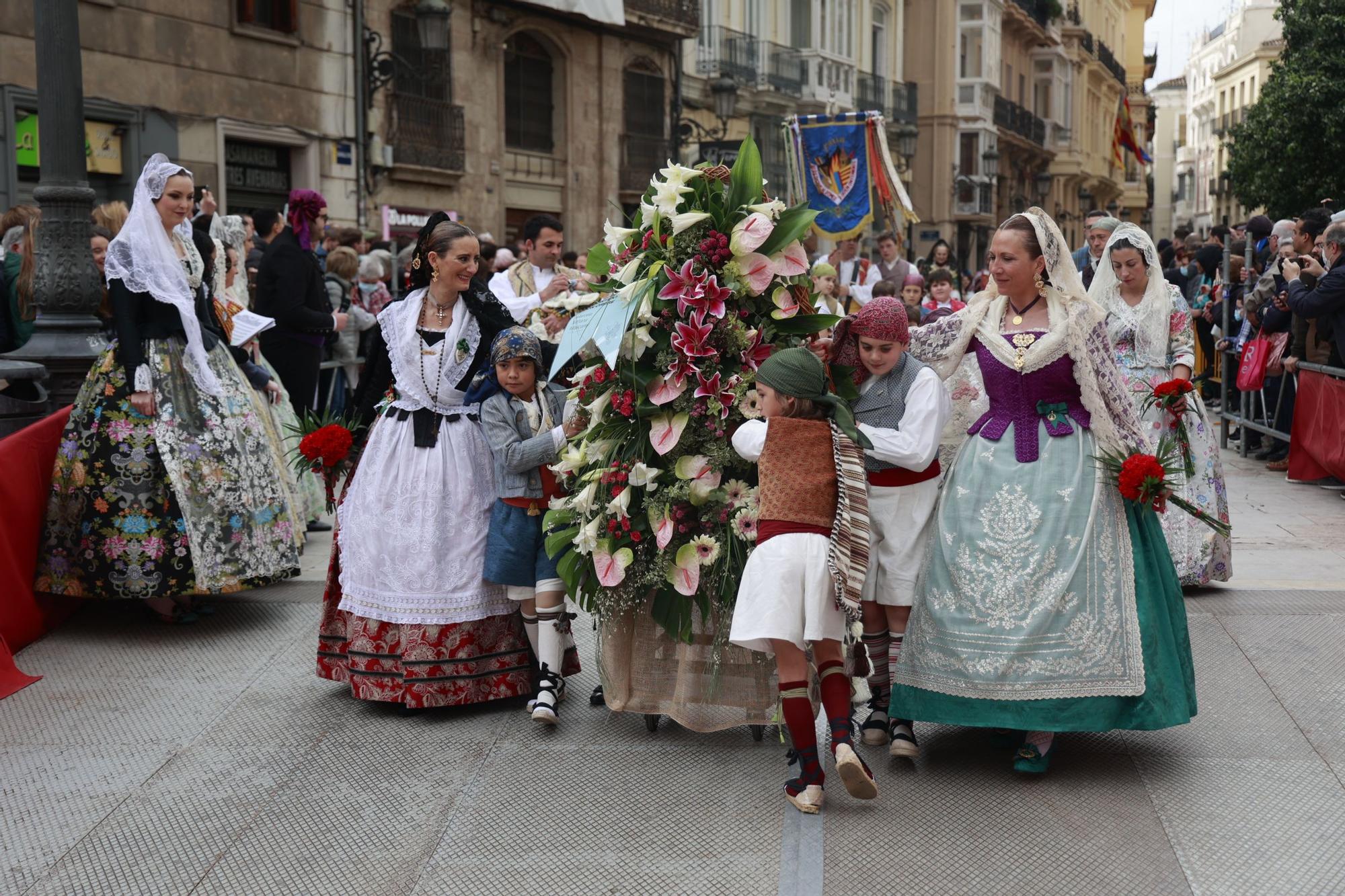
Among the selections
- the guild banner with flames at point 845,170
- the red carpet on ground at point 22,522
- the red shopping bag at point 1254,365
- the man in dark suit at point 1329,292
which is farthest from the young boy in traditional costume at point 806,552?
the guild banner with flames at point 845,170

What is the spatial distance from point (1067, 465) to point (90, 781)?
11.1 feet

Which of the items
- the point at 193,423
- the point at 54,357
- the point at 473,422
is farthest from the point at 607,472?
the point at 54,357

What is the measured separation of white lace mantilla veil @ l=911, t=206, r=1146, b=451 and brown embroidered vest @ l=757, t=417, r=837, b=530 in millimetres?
788

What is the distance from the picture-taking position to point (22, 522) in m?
6.22

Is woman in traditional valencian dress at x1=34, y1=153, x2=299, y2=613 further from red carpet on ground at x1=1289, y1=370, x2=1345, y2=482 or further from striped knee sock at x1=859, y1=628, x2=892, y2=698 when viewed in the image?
red carpet on ground at x1=1289, y1=370, x2=1345, y2=482

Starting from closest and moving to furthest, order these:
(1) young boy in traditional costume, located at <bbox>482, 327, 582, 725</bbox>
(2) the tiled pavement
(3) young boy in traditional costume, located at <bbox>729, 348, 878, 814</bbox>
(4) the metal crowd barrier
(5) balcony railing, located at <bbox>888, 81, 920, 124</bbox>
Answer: (2) the tiled pavement, (3) young boy in traditional costume, located at <bbox>729, 348, 878, 814</bbox>, (1) young boy in traditional costume, located at <bbox>482, 327, 582, 725</bbox>, (4) the metal crowd barrier, (5) balcony railing, located at <bbox>888, 81, 920, 124</bbox>

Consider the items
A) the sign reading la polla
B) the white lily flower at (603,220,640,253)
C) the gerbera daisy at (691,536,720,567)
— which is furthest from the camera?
the sign reading la polla

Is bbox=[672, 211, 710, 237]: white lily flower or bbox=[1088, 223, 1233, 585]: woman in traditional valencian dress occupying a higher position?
bbox=[672, 211, 710, 237]: white lily flower

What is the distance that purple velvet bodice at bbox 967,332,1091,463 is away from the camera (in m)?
4.85

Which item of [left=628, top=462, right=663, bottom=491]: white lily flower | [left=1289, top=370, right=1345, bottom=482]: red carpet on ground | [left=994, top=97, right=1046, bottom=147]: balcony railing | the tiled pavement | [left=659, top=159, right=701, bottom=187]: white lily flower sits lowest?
the tiled pavement

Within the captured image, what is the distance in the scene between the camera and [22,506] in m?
6.24

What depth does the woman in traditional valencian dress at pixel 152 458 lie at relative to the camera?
6.28 metres

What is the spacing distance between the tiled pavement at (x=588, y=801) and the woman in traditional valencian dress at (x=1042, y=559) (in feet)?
0.94

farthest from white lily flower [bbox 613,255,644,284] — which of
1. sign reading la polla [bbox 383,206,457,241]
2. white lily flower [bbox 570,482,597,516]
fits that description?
sign reading la polla [bbox 383,206,457,241]
